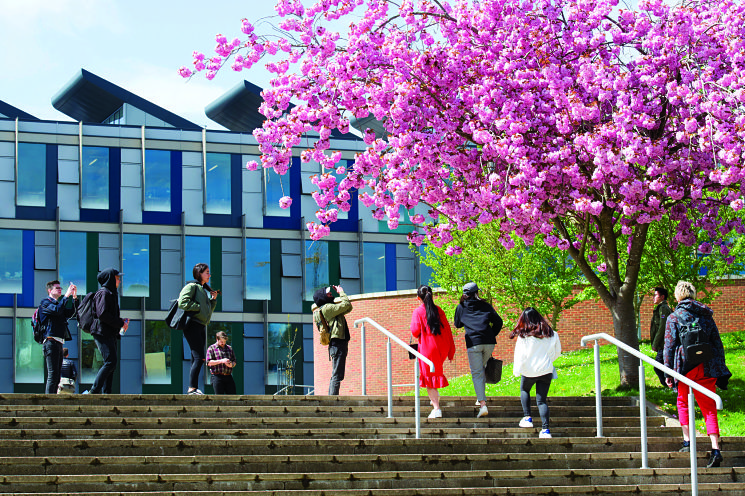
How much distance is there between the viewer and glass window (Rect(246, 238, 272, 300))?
137 feet

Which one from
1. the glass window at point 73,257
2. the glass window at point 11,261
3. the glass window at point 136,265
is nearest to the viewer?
the glass window at point 11,261

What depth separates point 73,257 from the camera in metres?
39.7

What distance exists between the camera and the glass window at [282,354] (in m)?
40.5

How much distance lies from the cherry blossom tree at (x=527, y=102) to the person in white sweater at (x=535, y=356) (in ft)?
7.43

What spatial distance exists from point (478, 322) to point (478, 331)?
0.35ft

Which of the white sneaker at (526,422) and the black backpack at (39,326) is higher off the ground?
the black backpack at (39,326)

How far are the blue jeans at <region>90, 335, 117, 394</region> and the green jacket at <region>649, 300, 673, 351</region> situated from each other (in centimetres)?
699

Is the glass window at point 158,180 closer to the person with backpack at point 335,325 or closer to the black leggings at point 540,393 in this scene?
the person with backpack at point 335,325

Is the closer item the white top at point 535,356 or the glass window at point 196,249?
the white top at point 535,356

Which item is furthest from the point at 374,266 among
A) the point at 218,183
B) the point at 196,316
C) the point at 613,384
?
the point at 196,316

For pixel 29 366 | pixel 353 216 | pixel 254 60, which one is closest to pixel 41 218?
pixel 29 366

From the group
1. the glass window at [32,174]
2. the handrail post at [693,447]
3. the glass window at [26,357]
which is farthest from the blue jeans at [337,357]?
the glass window at [32,174]

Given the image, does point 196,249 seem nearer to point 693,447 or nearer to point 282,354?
point 282,354

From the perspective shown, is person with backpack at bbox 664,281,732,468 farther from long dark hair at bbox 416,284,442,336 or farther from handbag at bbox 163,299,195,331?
handbag at bbox 163,299,195,331
